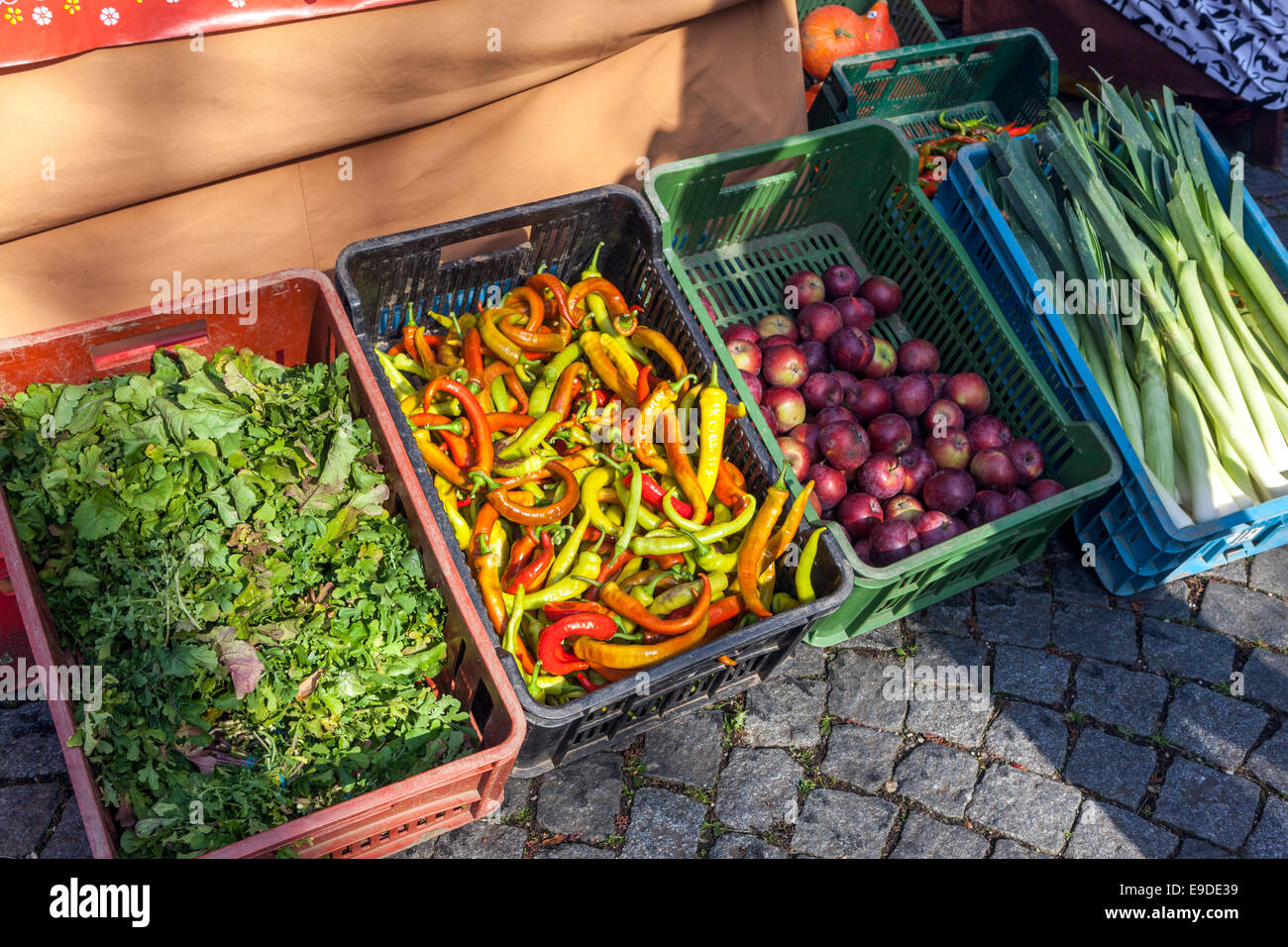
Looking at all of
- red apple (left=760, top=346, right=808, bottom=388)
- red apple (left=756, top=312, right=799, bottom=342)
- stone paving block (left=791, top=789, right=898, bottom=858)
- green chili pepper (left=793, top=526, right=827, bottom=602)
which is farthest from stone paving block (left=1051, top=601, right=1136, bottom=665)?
red apple (left=756, top=312, right=799, bottom=342)

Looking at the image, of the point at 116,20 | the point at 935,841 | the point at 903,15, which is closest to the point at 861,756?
the point at 935,841

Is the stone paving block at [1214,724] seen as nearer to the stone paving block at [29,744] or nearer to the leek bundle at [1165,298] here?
the leek bundle at [1165,298]

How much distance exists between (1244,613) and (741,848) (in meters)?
2.41

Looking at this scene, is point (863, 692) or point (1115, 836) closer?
point (1115, 836)

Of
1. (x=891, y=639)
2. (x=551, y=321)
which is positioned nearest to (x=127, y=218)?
(x=551, y=321)

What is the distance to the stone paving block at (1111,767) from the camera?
11.2ft

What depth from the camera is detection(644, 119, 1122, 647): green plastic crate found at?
3441 millimetres

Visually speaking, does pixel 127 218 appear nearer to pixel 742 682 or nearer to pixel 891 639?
pixel 742 682

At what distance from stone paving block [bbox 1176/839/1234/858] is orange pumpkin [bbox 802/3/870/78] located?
4.07 metres

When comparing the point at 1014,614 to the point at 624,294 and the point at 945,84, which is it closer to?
the point at 624,294

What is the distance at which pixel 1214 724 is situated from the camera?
3.59m

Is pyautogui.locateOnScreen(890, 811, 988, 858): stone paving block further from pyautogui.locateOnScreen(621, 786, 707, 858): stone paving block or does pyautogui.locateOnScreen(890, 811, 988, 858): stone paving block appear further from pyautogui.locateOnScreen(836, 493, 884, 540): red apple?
pyautogui.locateOnScreen(836, 493, 884, 540): red apple

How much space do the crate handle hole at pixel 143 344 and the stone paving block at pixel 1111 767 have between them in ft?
11.2

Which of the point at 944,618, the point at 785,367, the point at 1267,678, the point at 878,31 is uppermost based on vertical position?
the point at 878,31
